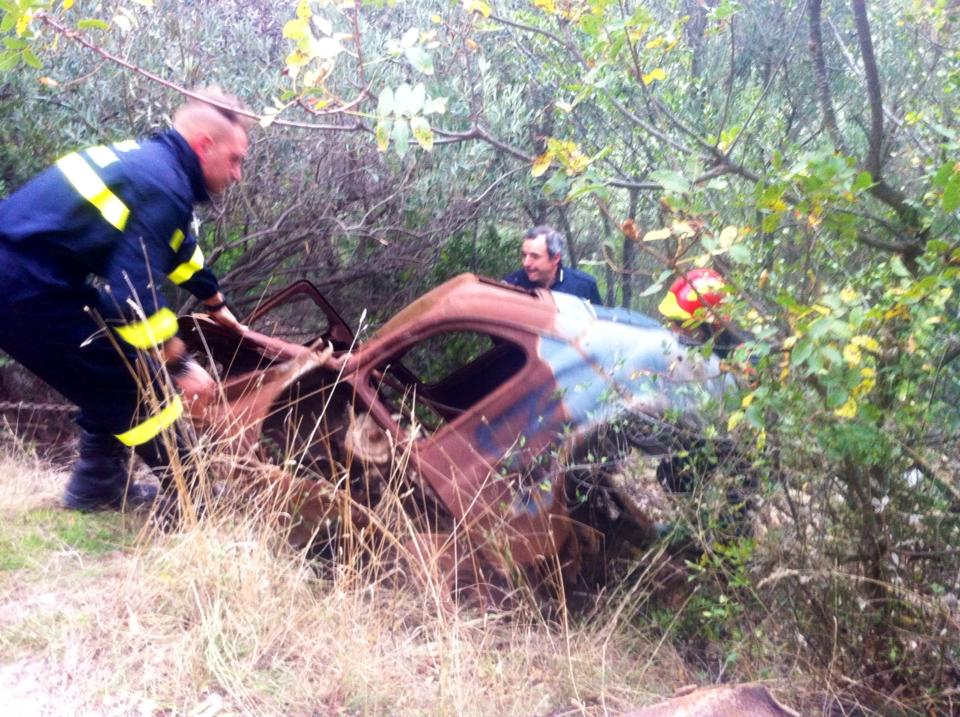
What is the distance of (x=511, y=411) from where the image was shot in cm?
367

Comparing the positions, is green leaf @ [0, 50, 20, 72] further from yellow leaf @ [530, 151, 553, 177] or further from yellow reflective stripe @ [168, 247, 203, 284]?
yellow leaf @ [530, 151, 553, 177]

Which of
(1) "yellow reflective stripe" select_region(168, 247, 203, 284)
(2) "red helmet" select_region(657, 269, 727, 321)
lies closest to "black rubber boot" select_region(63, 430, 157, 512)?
(1) "yellow reflective stripe" select_region(168, 247, 203, 284)

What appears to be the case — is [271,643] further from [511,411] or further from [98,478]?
[98,478]

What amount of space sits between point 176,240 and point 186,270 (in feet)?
1.04

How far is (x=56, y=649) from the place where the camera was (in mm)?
2967

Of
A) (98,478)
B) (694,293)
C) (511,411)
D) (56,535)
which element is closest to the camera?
(694,293)

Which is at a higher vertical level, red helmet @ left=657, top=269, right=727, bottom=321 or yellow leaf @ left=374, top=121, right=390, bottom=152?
yellow leaf @ left=374, top=121, right=390, bottom=152

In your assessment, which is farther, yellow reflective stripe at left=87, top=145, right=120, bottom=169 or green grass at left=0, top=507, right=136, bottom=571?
green grass at left=0, top=507, right=136, bottom=571

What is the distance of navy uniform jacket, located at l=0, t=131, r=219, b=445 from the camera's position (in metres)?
3.55

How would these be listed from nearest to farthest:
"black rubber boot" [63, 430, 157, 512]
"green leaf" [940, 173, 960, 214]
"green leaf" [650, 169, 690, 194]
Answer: "green leaf" [940, 173, 960, 214] → "green leaf" [650, 169, 690, 194] → "black rubber boot" [63, 430, 157, 512]

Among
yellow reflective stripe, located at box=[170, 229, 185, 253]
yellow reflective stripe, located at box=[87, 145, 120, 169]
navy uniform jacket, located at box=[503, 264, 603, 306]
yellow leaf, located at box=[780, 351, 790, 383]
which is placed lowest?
navy uniform jacket, located at box=[503, 264, 603, 306]

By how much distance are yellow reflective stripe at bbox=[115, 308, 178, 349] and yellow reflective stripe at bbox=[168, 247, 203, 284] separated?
0.56 meters

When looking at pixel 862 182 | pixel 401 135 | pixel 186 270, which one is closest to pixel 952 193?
pixel 862 182

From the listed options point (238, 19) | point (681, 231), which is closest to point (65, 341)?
point (681, 231)
